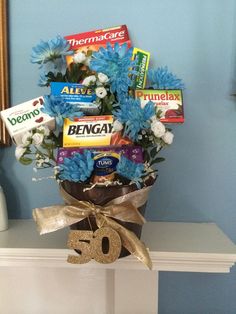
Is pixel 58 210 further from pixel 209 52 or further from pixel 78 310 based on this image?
pixel 209 52

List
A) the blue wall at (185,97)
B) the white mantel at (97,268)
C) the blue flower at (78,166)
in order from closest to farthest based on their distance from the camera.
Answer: the blue flower at (78,166) < the white mantel at (97,268) < the blue wall at (185,97)

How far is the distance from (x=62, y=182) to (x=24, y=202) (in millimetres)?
286

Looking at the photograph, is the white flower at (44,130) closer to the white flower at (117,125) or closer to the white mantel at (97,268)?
the white flower at (117,125)

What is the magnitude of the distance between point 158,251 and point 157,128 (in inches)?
9.4

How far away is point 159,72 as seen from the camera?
2.08 feet

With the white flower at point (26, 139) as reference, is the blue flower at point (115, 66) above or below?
above

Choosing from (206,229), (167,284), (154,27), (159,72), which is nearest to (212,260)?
(206,229)

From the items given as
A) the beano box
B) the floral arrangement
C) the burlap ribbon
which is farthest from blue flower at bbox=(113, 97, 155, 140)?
the beano box

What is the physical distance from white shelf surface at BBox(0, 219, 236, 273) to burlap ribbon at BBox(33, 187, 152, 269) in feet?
0.29

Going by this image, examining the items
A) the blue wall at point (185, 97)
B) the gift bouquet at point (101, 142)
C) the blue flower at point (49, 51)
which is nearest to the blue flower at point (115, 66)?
the gift bouquet at point (101, 142)

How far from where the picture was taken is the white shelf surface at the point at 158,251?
25.0 inches

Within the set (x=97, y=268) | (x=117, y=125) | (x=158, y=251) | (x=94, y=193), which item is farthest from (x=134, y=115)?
(x=97, y=268)

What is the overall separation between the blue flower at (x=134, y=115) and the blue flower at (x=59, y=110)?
73 mm

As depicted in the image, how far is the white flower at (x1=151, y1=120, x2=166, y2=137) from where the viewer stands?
1.83 feet
